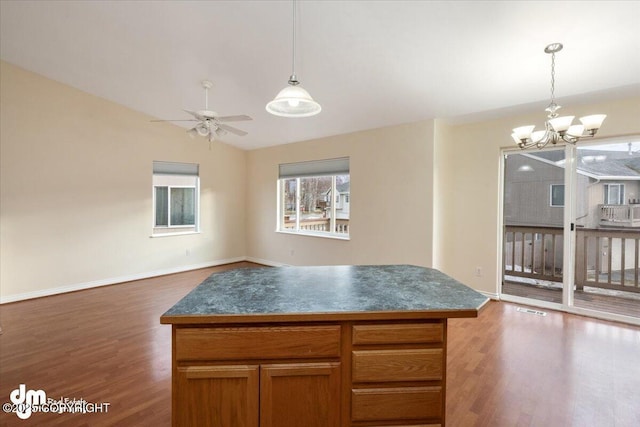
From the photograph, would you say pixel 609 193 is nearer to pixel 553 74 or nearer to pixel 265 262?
pixel 553 74

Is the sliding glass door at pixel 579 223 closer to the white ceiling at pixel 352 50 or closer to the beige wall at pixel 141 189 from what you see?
the beige wall at pixel 141 189

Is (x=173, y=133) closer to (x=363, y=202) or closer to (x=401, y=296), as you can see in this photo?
(x=363, y=202)

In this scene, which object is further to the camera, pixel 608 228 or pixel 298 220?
pixel 298 220

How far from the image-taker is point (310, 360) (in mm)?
1375

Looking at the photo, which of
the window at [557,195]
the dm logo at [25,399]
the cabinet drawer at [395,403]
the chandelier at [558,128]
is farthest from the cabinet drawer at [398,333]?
the window at [557,195]

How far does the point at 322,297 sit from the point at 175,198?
5.18 metres

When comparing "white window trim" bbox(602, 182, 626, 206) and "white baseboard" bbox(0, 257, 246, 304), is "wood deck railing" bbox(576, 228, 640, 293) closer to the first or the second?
"white window trim" bbox(602, 182, 626, 206)

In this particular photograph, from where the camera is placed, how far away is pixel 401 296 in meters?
1.54

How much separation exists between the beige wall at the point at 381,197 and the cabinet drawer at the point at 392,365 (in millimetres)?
2839

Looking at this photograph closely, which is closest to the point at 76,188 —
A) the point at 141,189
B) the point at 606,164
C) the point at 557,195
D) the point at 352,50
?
the point at 141,189

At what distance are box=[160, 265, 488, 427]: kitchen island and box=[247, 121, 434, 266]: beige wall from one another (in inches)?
111

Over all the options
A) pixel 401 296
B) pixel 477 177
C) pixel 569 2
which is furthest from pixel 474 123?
pixel 401 296

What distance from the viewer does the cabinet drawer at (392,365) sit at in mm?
1395

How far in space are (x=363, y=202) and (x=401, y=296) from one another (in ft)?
10.9
